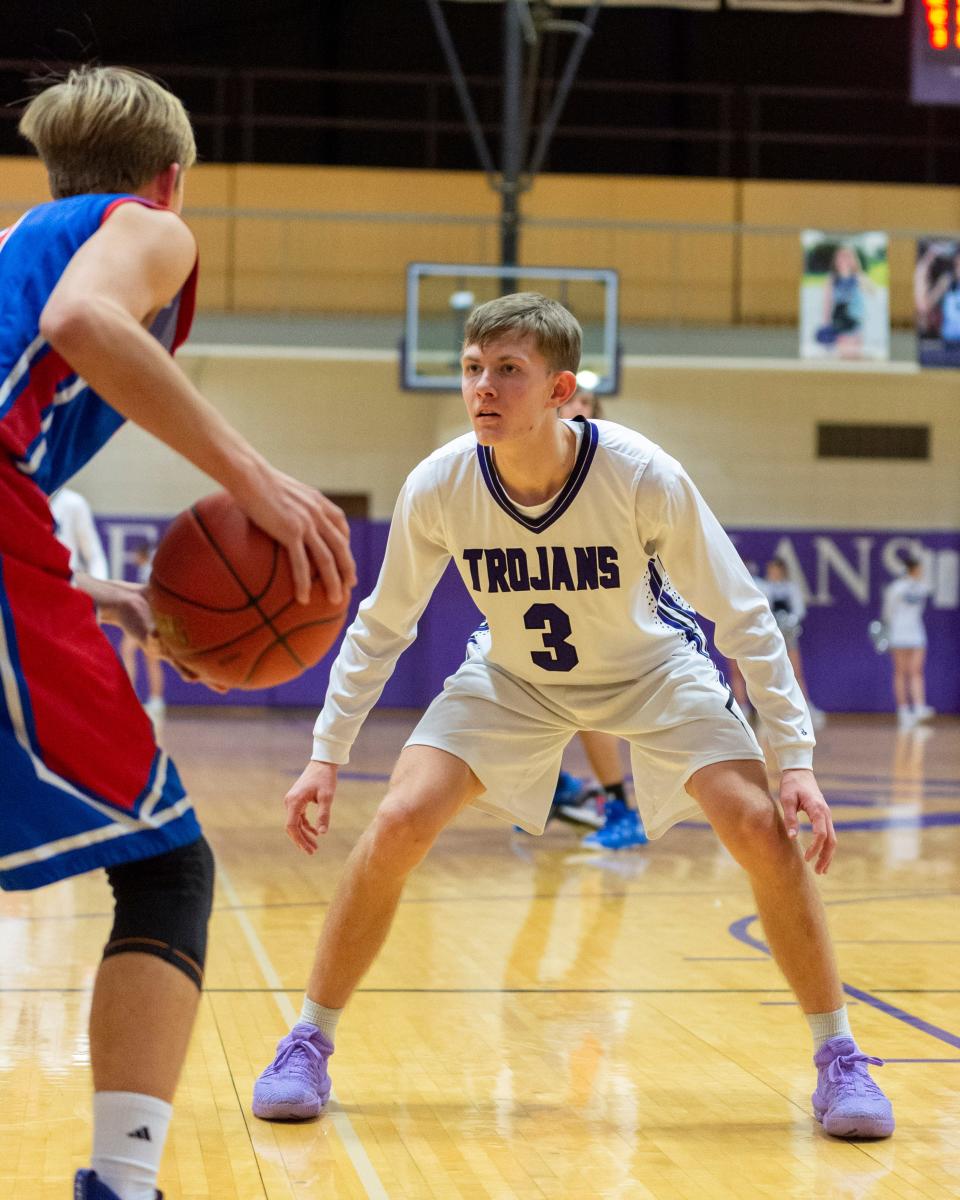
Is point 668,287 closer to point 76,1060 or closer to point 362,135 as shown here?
point 362,135

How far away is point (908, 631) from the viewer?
17875 mm

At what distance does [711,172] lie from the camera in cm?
1898

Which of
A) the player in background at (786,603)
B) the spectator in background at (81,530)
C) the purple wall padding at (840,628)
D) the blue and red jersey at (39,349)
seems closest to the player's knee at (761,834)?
the blue and red jersey at (39,349)

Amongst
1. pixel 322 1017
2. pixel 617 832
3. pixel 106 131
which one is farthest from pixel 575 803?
pixel 106 131

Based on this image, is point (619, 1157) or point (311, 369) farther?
point (311, 369)

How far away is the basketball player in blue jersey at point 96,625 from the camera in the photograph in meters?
2.06

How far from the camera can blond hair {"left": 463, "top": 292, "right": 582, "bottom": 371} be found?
11.4 ft

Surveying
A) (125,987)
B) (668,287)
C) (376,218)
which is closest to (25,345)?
(125,987)

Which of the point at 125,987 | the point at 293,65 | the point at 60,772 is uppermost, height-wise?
the point at 293,65

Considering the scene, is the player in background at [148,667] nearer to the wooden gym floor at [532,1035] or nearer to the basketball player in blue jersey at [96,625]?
the wooden gym floor at [532,1035]

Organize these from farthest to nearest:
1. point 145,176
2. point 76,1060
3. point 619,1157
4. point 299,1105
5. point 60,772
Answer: point 76,1060
point 299,1105
point 619,1157
point 145,176
point 60,772

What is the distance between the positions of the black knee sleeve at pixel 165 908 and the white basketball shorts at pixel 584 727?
132 cm

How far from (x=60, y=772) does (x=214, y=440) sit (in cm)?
47

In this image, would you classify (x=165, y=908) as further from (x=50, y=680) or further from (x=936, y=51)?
(x=936, y=51)
